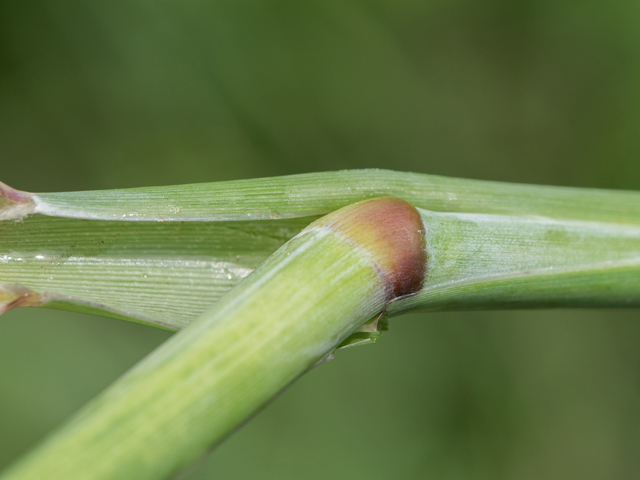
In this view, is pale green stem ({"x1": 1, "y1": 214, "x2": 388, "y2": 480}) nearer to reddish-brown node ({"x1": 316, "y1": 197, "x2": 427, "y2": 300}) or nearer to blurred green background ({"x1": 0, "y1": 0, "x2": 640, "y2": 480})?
reddish-brown node ({"x1": 316, "y1": 197, "x2": 427, "y2": 300})

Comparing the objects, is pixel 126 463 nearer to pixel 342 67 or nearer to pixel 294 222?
pixel 294 222

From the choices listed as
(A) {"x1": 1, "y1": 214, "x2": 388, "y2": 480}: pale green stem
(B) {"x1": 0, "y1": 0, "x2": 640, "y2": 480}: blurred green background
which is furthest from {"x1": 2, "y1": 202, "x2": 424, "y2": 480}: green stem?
(B) {"x1": 0, "y1": 0, "x2": 640, "y2": 480}: blurred green background

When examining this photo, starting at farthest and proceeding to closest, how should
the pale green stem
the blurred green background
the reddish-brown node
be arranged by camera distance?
the blurred green background → the reddish-brown node → the pale green stem

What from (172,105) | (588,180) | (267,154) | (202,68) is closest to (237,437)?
(267,154)

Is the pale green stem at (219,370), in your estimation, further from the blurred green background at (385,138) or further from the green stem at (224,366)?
the blurred green background at (385,138)

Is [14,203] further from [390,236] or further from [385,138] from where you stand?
[385,138]
